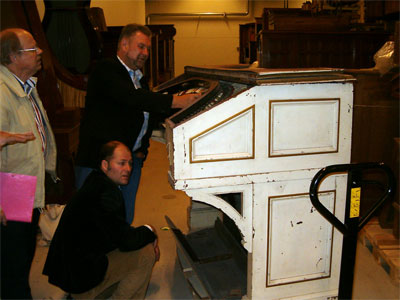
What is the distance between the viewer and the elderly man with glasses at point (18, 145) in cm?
190

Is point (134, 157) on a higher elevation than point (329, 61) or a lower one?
lower

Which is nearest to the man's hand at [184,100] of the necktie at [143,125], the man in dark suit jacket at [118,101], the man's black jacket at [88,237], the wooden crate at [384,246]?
the man in dark suit jacket at [118,101]

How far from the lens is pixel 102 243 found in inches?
80.9

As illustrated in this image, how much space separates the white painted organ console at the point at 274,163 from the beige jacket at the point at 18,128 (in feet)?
2.21

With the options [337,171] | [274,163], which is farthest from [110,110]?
[337,171]

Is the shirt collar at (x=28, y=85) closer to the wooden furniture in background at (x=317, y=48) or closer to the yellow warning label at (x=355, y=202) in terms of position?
the yellow warning label at (x=355, y=202)

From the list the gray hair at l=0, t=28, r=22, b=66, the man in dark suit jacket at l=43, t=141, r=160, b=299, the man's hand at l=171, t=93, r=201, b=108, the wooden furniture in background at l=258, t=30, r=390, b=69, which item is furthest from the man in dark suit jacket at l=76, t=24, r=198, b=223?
the wooden furniture in background at l=258, t=30, r=390, b=69

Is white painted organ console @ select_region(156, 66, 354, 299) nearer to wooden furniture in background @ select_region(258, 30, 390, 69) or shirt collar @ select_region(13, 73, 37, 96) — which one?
shirt collar @ select_region(13, 73, 37, 96)

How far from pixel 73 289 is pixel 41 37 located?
8.46 feet

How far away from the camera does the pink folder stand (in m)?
1.86

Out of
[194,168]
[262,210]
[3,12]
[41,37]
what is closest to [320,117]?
[262,210]

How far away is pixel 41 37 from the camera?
3723 millimetres

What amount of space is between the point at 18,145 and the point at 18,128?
0.08 meters

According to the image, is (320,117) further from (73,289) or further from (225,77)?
(73,289)
